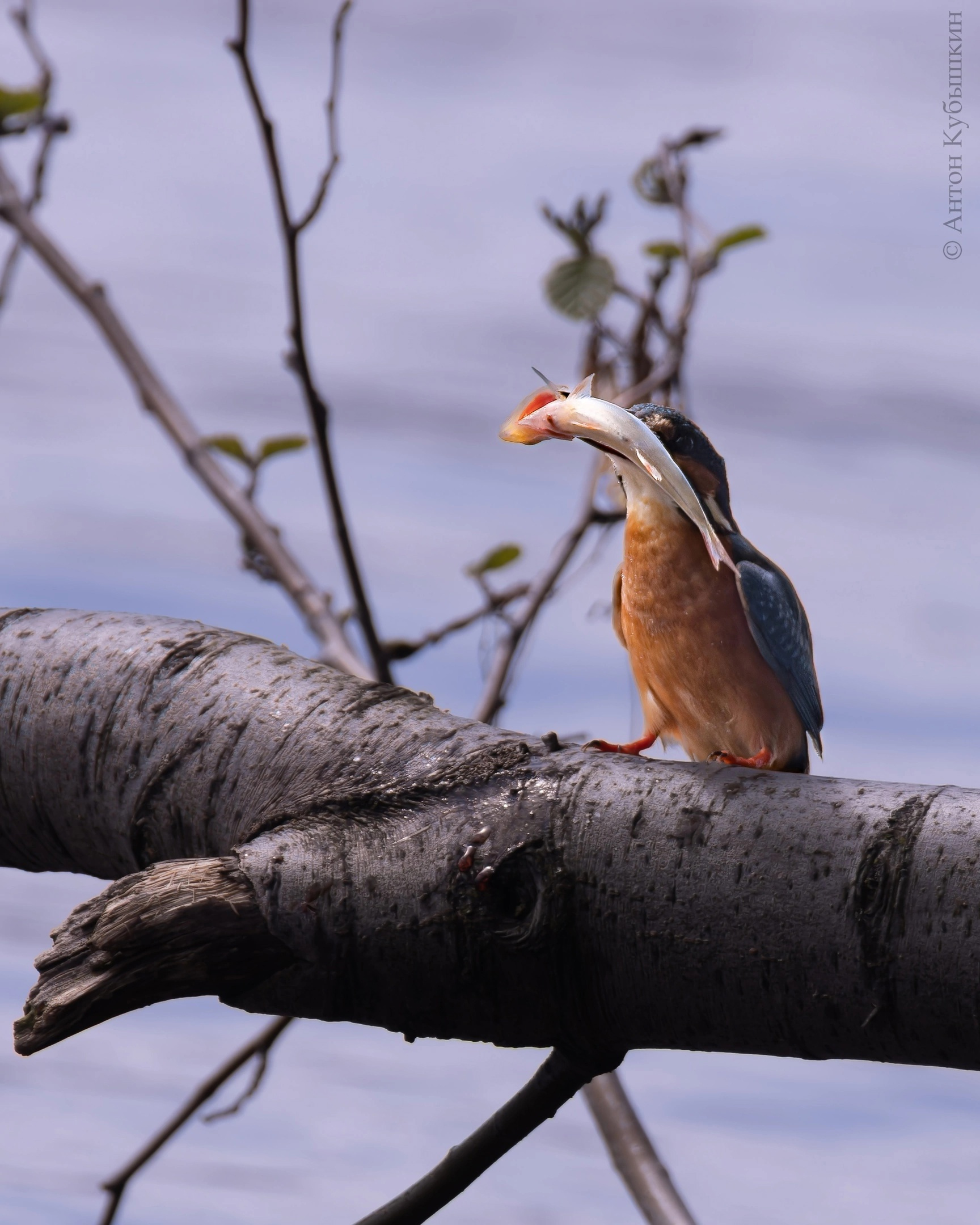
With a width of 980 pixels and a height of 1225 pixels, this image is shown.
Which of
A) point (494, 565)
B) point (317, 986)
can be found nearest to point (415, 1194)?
point (317, 986)

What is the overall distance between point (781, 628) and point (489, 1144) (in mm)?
232

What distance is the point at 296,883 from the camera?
40cm

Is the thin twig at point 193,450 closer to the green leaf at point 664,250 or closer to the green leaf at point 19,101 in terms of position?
the green leaf at point 19,101

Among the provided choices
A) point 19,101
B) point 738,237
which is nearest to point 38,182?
point 19,101

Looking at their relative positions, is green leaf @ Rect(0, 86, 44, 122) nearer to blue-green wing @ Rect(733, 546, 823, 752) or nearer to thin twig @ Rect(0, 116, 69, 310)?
thin twig @ Rect(0, 116, 69, 310)

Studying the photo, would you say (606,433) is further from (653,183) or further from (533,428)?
(653,183)

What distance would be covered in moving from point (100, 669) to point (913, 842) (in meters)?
0.34

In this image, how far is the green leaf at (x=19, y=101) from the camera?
2.87ft

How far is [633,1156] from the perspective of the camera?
65cm

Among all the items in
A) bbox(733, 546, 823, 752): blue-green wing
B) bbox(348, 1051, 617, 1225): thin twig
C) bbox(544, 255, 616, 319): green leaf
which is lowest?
bbox(348, 1051, 617, 1225): thin twig

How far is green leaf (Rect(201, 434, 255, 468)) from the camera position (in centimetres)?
89

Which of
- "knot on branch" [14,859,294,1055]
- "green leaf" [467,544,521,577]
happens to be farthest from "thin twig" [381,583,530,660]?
"knot on branch" [14,859,294,1055]

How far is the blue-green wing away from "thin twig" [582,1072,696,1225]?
0.24 metres

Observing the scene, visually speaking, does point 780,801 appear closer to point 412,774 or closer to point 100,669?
point 412,774
